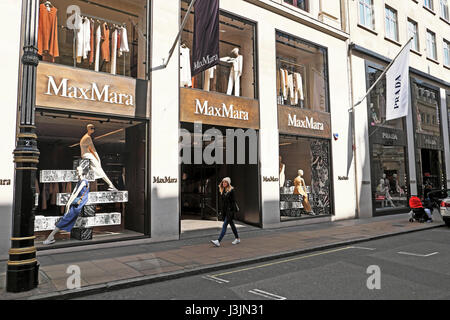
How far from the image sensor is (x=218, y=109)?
452 inches

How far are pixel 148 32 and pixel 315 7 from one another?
8911mm

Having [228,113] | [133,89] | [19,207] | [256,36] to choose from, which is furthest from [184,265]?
[256,36]

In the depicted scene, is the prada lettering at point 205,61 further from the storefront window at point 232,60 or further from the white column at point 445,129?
the white column at point 445,129

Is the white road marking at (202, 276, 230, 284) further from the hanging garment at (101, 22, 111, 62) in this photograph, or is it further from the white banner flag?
the white banner flag

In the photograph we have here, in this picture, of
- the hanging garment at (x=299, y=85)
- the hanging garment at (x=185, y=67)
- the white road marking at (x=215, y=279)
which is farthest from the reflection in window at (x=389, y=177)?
the white road marking at (x=215, y=279)

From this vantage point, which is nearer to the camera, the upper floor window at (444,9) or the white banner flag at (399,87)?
the white banner flag at (399,87)

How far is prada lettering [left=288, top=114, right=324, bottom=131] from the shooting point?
1366cm

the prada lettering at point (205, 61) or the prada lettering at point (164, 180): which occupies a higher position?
the prada lettering at point (205, 61)

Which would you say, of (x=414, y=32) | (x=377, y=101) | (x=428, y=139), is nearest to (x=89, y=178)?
(x=377, y=101)

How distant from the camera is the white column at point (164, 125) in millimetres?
9828

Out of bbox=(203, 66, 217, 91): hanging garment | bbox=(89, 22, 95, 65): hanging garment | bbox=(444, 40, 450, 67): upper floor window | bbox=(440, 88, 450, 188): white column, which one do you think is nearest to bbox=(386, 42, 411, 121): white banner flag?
bbox=(203, 66, 217, 91): hanging garment

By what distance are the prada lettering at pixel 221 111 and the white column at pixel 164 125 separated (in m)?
0.86

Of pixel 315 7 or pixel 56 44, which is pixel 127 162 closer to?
pixel 56 44

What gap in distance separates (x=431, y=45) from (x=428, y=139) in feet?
23.8
